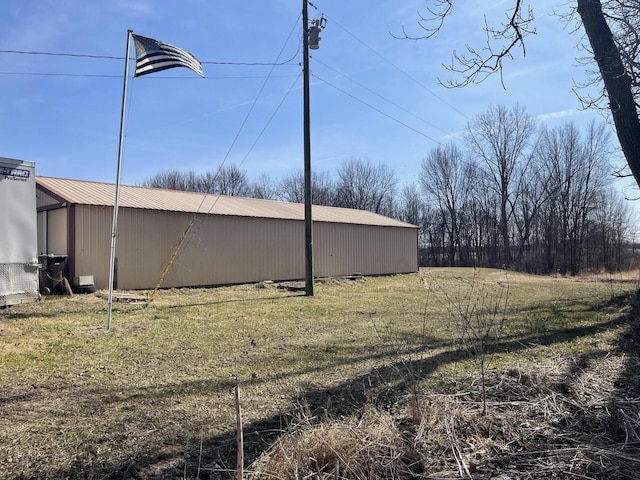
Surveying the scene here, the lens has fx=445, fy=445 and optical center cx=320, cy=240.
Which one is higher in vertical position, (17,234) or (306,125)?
(306,125)

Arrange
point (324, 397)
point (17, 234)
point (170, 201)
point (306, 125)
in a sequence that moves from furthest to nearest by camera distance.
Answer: point (170, 201) < point (306, 125) < point (17, 234) < point (324, 397)

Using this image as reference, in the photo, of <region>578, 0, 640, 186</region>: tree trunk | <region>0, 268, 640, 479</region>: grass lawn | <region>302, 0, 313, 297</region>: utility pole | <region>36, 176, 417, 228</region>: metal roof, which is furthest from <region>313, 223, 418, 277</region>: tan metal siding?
<region>578, 0, 640, 186</region>: tree trunk

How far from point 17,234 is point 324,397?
7711mm

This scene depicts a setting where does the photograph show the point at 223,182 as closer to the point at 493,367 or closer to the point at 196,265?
the point at 196,265

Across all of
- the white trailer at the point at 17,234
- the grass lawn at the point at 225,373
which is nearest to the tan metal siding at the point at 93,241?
the grass lawn at the point at 225,373

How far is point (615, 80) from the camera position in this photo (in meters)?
5.15

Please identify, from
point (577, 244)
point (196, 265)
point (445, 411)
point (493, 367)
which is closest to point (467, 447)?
point (445, 411)

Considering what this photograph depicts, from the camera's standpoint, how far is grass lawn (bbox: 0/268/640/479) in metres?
3.13

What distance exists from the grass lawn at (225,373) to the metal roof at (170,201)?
5575 millimetres

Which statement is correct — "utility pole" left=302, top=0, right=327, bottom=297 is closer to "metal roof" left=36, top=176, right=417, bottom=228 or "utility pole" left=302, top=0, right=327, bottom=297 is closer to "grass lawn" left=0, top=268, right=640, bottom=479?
"grass lawn" left=0, top=268, right=640, bottom=479

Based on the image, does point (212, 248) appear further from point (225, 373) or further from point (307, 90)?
point (225, 373)

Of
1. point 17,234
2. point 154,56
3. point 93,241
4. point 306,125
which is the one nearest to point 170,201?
point 93,241

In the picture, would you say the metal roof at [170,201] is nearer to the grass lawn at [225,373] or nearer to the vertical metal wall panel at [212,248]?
the vertical metal wall panel at [212,248]

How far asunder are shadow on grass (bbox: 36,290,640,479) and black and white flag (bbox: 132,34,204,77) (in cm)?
601
